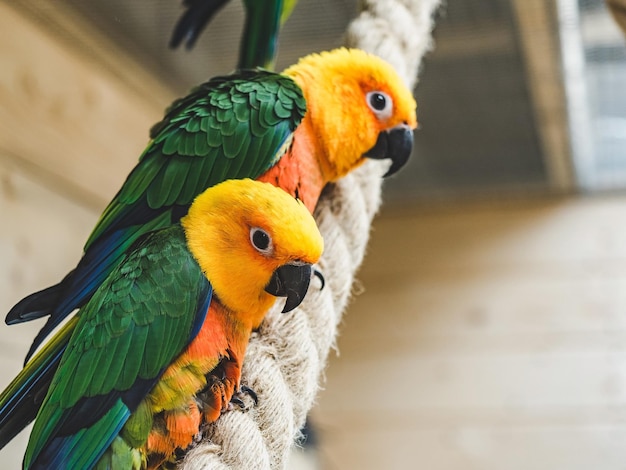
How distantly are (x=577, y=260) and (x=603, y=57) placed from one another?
0.57 metres

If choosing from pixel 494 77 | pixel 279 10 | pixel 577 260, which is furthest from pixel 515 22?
pixel 577 260

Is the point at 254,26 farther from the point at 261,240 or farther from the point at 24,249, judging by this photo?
the point at 24,249

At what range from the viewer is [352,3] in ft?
3.31

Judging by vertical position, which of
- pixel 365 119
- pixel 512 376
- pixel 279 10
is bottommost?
pixel 365 119

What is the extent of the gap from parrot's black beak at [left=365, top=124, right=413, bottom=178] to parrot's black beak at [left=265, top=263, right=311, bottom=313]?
190 mm

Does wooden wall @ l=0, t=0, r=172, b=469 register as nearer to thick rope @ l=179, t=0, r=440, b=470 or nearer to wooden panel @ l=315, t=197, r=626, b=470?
thick rope @ l=179, t=0, r=440, b=470

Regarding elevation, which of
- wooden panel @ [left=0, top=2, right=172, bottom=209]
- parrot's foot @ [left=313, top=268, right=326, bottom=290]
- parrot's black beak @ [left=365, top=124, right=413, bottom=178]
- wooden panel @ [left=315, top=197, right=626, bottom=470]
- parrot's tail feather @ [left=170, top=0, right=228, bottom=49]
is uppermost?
wooden panel @ [left=315, top=197, right=626, bottom=470]

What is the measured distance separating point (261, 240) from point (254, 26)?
345 millimetres

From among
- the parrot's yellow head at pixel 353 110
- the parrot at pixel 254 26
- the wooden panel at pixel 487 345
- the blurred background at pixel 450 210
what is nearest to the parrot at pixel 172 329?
the parrot's yellow head at pixel 353 110

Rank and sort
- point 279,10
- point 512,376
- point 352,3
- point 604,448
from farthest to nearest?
point 512,376 → point 604,448 → point 352,3 → point 279,10

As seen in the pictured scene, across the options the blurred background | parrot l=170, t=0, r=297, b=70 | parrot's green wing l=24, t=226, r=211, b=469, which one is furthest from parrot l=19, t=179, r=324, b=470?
the blurred background

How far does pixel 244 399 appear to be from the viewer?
1.55 feet

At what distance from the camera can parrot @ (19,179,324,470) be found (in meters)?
0.42

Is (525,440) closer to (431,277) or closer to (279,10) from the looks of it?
(431,277)
